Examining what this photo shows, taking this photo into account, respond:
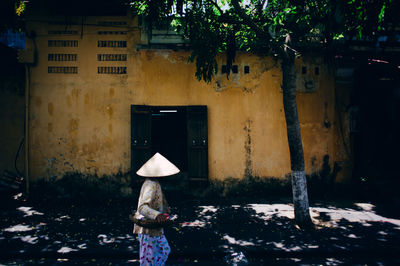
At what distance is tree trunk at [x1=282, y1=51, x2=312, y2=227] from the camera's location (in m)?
5.44

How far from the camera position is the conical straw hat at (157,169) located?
338 cm

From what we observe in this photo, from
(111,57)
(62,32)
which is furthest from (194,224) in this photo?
(62,32)

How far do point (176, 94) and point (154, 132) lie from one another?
10.4 feet

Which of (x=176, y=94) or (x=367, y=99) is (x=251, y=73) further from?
(x=367, y=99)

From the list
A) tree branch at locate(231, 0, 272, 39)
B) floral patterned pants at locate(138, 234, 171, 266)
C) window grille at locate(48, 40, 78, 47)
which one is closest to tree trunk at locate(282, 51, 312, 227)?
tree branch at locate(231, 0, 272, 39)

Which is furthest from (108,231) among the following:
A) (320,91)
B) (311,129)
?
(320,91)

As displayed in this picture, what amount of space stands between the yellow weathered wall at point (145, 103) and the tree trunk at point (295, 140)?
1969 mm

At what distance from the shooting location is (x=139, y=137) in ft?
23.4

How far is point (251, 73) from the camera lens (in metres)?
7.49

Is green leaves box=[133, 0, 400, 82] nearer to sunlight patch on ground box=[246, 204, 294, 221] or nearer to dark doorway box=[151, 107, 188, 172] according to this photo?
sunlight patch on ground box=[246, 204, 294, 221]

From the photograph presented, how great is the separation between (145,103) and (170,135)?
289 centimetres

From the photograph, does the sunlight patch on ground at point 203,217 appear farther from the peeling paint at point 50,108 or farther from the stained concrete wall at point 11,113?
the stained concrete wall at point 11,113

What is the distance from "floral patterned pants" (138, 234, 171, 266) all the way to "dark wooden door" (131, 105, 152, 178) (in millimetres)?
3878

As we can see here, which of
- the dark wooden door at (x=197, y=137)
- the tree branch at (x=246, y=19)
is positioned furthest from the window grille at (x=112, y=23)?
the tree branch at (x=246, y=19)
